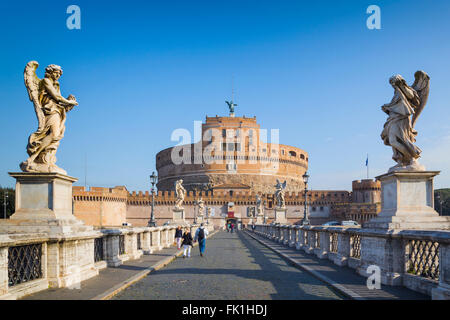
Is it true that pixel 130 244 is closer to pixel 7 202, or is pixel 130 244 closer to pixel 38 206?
pixel 38 206

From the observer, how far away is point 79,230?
27.8 ft

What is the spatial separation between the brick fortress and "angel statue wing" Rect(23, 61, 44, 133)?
70.8m

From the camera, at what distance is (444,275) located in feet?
19.9

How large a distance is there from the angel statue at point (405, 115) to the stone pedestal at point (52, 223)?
6285 millimetres

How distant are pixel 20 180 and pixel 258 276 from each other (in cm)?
544

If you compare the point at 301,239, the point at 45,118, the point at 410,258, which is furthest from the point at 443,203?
the point at 45,118

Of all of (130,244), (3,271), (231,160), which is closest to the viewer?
(3,271)

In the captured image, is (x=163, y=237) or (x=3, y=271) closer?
(x=3, y=271)

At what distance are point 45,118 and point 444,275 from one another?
725 cm

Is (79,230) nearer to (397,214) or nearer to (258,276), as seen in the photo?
(258,276)

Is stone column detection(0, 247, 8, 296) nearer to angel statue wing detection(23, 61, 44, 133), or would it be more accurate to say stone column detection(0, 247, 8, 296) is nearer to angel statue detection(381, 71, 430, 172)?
angel statue wing detection(23, 61, 44, 133)

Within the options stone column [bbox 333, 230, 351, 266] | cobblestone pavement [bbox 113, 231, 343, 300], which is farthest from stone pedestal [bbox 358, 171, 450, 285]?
stone column [bbox 333, 230, 351, 266]

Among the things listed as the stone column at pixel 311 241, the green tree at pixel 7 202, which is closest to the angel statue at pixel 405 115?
the stone column at pixel 311 241
